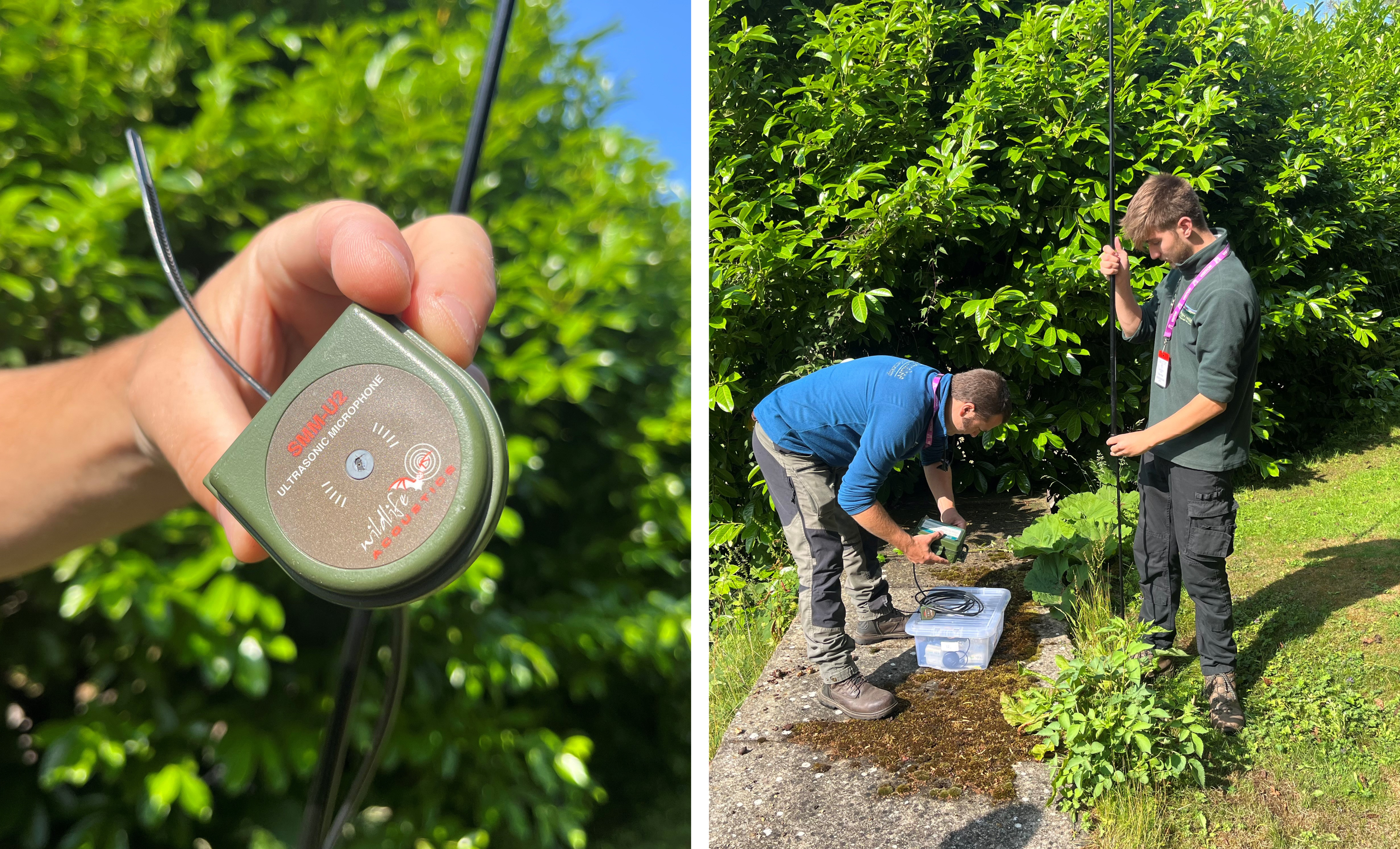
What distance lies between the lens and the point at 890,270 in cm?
285

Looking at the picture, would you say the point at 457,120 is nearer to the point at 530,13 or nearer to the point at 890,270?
the point at 530,13

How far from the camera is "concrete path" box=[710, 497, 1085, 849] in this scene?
2.00 metres

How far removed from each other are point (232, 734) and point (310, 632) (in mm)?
373

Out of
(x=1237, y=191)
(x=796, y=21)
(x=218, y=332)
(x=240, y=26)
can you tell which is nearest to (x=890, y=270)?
(x=796, y=21)

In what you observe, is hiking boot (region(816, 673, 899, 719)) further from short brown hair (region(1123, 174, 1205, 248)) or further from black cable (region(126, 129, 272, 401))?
black cable (region(126, 129, 272, 401))

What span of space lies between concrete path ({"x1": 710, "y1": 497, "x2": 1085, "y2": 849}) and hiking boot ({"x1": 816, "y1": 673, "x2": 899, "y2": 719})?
→ 0.15ft

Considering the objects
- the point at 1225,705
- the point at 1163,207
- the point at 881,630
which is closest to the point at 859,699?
the point at 881,630

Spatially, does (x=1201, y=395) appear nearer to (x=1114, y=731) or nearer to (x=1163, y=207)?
(x=1163, y=207)

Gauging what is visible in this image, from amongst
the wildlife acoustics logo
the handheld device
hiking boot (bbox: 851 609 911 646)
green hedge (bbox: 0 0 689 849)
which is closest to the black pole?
hiking boot (bbox: 851 609 911 646)

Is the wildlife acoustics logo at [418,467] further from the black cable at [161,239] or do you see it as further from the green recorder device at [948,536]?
the green recorder device at [948,536]

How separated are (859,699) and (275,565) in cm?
168

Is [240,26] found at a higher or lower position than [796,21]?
lower

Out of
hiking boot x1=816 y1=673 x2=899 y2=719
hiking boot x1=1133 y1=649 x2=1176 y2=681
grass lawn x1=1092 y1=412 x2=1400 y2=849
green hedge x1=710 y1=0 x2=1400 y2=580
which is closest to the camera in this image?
grass lawn x1=1092 y1=412 x2=1400 y2=849

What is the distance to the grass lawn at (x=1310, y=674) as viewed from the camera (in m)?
1.88
